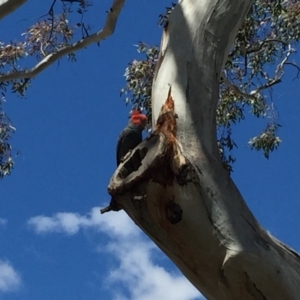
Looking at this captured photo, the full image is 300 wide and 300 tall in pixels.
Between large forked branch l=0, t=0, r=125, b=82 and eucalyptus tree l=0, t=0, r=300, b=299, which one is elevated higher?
large forked branch l=0, t=0, r=125, b=82

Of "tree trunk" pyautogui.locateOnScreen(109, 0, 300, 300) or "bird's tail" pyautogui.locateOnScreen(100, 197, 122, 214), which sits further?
"bird's tail" pyautogui.locateOnScreen(100, 197, 122, 214)

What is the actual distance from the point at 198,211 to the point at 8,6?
8.99 ft

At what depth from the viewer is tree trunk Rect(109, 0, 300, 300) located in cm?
214

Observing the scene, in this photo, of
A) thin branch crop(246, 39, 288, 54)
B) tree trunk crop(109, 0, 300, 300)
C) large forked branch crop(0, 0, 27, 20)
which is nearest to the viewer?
tree trunk crop(109, 0, 300, 300)

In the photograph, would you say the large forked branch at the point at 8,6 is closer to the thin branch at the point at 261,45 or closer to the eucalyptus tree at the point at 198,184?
the eucalyptus tree at the point at 198,184

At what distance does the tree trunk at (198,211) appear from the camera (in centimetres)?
214

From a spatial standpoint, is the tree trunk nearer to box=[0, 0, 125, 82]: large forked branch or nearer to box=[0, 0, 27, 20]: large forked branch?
box=[0, 0, 27, 20]: large forked branch

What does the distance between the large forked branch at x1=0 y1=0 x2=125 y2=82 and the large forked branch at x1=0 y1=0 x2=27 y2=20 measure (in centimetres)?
73

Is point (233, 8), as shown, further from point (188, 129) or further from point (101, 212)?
point (101, 212)

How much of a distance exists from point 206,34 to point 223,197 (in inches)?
30.4

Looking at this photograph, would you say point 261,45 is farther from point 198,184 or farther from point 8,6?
point 198,184

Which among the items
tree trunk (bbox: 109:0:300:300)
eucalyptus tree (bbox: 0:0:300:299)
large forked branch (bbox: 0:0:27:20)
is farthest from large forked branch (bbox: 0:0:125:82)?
tree trunk (bbox: 109:0:300:300)

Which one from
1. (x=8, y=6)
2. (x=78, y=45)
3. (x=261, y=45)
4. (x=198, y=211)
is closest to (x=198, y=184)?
(x=198, y=211)

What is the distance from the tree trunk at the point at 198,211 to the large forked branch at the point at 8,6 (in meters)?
2.26
